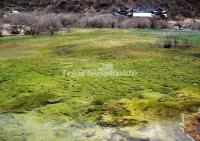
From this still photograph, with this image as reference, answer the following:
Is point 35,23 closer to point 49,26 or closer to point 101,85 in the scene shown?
point 49,26

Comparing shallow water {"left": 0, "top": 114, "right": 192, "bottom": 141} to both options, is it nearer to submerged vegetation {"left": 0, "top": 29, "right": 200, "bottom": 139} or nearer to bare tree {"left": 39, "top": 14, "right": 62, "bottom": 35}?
submerged vegetation {"left": 0, "top": 29, "right": 200, "bottom": 139}

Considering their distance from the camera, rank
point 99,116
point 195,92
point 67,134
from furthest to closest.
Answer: point 195,92, point 99,116, point 67,134

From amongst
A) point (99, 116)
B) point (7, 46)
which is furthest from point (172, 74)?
point (7, 46)

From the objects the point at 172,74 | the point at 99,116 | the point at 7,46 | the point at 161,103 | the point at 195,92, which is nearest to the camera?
the point at 99,116

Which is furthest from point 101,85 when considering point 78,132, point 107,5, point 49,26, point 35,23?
point 107,5

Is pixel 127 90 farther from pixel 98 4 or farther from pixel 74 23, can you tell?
pixel 98 4

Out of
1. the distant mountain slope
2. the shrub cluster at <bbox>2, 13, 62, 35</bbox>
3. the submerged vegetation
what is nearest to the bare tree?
the shrub cluster at <bbox>2, 13, 62, 35</bbox>
